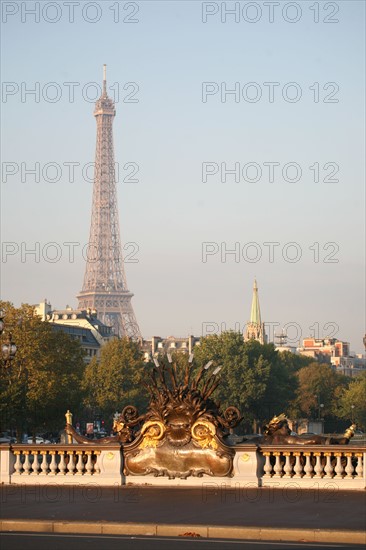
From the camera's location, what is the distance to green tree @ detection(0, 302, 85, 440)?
90.8 metres

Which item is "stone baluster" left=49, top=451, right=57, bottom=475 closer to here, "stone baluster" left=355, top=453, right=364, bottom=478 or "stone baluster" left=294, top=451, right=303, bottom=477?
"stone baluster" left=294, top=451, right=303, bottom=477

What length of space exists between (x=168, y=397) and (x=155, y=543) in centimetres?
1108

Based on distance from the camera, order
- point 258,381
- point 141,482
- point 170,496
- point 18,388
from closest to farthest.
Answer: point 170,496, point 141,482, point 18,388, point 258,381

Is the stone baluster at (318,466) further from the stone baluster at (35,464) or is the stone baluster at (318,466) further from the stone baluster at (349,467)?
the stone baluster at (35,464)

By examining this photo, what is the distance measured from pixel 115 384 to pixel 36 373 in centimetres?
4537

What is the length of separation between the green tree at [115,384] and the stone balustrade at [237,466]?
100003 mm

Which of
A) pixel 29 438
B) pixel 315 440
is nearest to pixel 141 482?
pixel 315 440

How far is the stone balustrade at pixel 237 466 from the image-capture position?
100 feet

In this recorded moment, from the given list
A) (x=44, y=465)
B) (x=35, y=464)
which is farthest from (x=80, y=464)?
(x=35, y=464)

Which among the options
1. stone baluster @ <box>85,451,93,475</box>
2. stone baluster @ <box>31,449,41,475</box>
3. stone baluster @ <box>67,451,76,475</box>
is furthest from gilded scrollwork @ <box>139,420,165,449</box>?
stone baluster @ <box>31,449,41,475</box>

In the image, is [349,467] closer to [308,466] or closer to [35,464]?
[308,466]

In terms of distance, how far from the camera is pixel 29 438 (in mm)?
113875

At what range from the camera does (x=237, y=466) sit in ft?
104

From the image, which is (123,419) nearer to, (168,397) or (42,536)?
(168,397)
